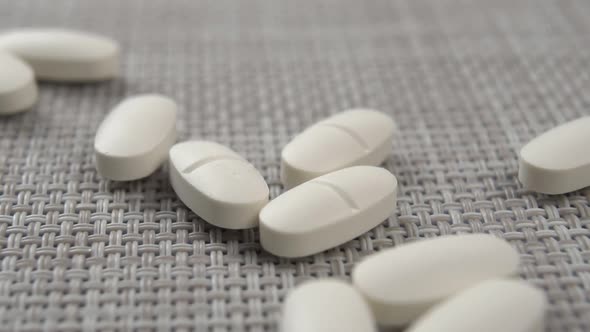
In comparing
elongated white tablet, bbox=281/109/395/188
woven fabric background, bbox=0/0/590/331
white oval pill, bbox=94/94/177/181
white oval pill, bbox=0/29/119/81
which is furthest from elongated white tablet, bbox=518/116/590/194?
white oval pill, bbox=0/29/119/81

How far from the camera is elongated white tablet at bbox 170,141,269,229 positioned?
52 cm

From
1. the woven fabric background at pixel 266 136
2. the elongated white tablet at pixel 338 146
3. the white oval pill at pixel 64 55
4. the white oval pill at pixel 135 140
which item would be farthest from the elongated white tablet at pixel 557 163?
the white oval pill at pixel 64 55

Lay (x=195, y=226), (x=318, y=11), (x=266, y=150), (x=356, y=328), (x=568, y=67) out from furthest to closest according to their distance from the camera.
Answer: (x=318, y=11)
(x=568, y=67)
(x=266, y=150)
(x=195, y=226)
(x=356, y=328)

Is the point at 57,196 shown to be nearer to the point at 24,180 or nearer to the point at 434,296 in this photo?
the point at 24,180

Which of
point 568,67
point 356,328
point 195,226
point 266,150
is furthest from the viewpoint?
point 568,67

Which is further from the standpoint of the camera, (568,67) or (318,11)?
(318,11)

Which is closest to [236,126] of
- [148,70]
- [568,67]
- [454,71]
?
[148,70]

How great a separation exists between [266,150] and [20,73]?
0.26 m

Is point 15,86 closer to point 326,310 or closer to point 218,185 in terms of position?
point 218,185

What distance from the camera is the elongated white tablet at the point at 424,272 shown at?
0.43 meters

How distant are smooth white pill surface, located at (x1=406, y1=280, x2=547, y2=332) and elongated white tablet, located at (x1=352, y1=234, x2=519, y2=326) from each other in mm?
10

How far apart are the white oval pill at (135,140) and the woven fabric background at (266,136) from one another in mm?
20

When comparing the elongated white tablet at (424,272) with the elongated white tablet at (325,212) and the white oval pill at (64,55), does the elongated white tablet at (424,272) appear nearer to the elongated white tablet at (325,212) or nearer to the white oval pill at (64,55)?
the elongated white tablet at (325,212)

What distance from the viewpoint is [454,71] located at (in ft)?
2.57
